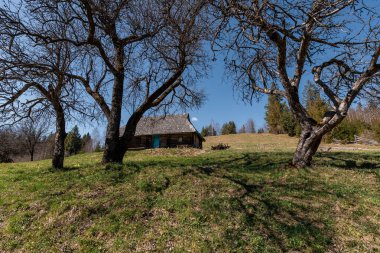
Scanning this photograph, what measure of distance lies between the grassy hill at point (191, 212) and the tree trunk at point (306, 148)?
2.27 feet

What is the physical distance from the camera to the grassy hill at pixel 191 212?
190 inches

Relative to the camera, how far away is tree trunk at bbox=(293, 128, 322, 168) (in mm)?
9328

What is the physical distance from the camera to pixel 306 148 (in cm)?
946

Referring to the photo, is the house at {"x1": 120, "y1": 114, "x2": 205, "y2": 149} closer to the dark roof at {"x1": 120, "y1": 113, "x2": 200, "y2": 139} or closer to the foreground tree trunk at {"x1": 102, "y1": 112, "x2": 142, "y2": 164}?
the dark roof at {"x1": 120, "y1": 113, "x2": 200, "y2": 139}

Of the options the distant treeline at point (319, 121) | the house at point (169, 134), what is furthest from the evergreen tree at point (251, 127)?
the house at point (169, 134)

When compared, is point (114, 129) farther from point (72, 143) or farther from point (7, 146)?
point (72, 143)

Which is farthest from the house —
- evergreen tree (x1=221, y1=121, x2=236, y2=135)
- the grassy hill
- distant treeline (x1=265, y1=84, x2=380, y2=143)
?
evergreen tree (x1=221, y1=121, x2=236, y2=135)

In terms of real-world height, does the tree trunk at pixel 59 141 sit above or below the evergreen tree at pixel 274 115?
below

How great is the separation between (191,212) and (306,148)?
5753 mm

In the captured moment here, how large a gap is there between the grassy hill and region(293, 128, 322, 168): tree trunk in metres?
0.69

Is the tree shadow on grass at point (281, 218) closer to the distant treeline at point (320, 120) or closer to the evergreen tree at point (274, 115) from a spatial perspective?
the distant treeline at point (320, 120)

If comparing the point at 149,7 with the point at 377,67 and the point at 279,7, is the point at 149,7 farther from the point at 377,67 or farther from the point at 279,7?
the point at 377,67

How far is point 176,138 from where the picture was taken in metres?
34.6

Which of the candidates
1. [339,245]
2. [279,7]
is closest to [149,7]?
[279,7]
